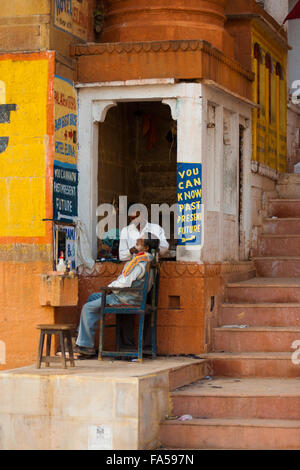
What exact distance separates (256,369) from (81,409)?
269 cm

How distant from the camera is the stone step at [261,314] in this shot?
12289 mm

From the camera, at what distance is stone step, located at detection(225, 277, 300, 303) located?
12750mm

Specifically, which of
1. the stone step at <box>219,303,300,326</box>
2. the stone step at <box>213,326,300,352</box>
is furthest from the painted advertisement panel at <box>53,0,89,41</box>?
the stone step at <box>213,326,300,352</box>

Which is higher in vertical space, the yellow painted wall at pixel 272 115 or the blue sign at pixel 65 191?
the yellow painted wall at pixel 272 115

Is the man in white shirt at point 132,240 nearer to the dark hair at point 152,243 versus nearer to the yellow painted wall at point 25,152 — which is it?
the dark hair at point 152,243

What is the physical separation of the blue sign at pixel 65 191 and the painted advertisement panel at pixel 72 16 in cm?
167

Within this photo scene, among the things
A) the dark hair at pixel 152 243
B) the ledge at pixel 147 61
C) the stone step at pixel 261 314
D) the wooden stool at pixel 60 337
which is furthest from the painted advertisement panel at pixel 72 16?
the stone step at pixel 261 314

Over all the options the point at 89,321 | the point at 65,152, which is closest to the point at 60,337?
the point at 89,321

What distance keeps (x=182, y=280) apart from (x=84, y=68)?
2879mm

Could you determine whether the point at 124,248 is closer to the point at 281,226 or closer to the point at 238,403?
the point at 238,403

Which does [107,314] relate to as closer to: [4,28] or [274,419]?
Answer: [274,419]

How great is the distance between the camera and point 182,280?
39.2ft

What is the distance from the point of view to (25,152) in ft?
38.6
